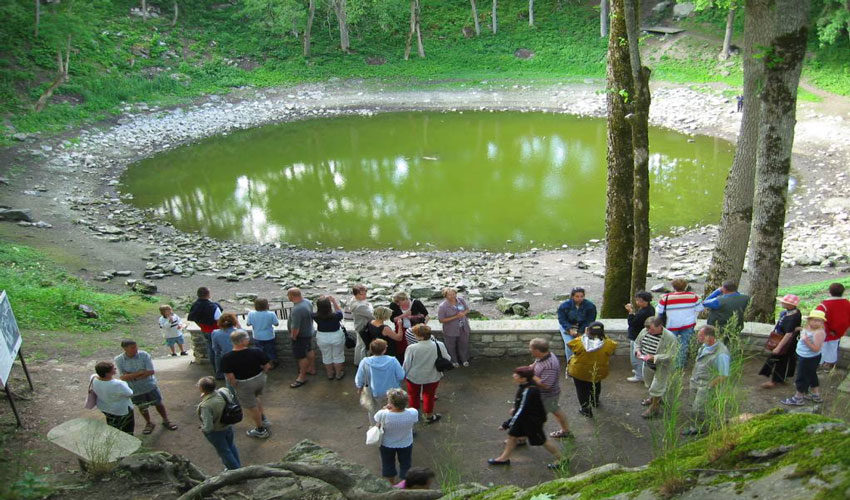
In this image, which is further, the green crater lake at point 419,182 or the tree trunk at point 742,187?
the green crater lake at point 419,182

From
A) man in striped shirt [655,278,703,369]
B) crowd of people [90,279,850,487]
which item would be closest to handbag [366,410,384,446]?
crowd of people [90,279,850,487]

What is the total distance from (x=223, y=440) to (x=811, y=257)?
14.9 meters

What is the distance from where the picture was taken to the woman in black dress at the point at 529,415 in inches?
266

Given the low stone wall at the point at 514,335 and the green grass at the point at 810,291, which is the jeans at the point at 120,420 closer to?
the low stone wall at the point at 514,335

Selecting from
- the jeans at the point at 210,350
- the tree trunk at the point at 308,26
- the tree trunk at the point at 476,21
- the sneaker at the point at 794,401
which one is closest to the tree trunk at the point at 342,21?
the tree trunk at the point at 308,26

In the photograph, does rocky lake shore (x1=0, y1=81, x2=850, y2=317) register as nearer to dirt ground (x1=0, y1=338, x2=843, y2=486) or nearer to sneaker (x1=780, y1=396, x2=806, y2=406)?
dirt ground (x1=0, y1=338, x2=843, y2=486)

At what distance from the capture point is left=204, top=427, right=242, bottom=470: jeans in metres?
6.98

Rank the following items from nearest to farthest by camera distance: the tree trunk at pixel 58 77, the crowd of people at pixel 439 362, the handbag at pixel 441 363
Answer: the crowd of people at pixel 439 362
the handbag at pixel 441 363
the tree trunk at pixel 58 77

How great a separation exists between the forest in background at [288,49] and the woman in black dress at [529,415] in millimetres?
27993

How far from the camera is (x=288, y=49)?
144 ft

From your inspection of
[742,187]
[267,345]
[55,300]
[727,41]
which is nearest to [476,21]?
[727,41]

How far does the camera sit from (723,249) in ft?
35.9

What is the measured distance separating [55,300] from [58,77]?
79.3 feet

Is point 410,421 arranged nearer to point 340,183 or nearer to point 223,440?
point 223,440
